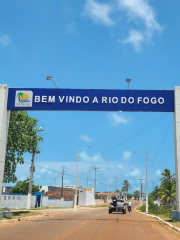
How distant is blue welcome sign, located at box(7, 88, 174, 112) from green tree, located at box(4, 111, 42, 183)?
4836mm

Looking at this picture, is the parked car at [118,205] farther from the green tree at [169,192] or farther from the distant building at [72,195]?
the distant building at [72,195]

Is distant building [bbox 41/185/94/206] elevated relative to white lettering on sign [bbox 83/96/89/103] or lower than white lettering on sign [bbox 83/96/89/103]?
lower

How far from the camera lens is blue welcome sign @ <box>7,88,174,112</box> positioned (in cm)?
2106

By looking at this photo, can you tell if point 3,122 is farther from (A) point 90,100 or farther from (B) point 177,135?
(B) point 177,135

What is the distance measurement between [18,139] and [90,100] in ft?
26.8

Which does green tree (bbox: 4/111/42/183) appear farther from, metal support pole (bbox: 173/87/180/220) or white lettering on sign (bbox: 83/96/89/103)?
metal support pole (bbox: 173/87/180/220)

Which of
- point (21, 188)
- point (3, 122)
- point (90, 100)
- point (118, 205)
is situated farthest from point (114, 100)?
point (21, 188)

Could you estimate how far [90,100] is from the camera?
838 inches

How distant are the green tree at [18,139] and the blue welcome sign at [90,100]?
484cm

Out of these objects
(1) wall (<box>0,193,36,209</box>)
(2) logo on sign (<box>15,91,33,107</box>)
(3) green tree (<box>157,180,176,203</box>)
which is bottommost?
(1) wall (<box>0,193,36,209</box>)

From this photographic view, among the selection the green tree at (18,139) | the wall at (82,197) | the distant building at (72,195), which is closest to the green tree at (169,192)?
the distant building at (72,195)

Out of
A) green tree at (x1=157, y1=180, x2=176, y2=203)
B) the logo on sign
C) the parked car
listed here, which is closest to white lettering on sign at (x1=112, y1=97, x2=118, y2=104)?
the logo on sign

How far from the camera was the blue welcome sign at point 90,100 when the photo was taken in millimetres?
21062

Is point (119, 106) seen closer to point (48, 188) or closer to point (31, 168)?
point (31, 168)
